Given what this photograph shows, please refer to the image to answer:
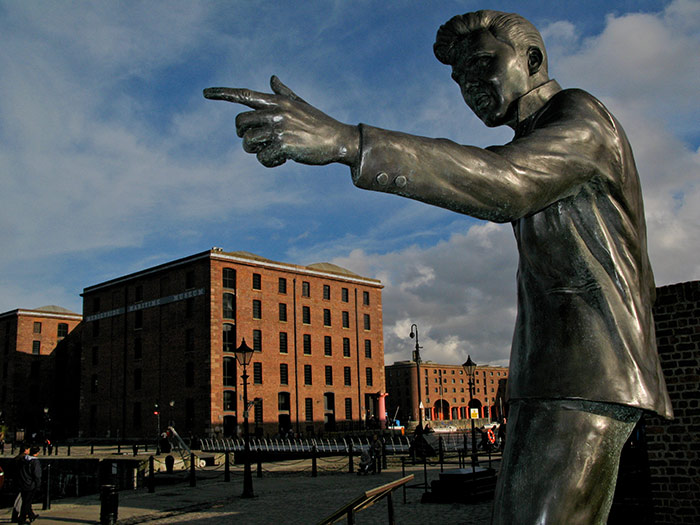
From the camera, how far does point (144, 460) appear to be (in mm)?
24156

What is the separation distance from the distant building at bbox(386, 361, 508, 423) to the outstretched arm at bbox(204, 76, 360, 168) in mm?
117377

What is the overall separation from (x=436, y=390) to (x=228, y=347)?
79.2 m

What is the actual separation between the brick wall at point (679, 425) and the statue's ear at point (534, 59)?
23.3ft

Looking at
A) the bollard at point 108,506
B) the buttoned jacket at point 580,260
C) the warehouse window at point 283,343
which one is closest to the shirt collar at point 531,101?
the buttoned jacket at point 580,260

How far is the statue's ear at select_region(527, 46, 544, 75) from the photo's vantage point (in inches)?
83.7

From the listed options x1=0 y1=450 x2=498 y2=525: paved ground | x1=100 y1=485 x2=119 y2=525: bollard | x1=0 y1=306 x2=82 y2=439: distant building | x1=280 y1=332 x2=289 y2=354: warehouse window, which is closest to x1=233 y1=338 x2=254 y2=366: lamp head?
x1=0 y1=450 x2=498 y2=525: paved ground

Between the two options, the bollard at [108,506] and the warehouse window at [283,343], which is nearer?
the bollard at [108,506]

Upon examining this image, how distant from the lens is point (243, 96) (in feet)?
4.90

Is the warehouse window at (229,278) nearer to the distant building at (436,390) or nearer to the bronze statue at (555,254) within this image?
the bronze statue at (555,254)

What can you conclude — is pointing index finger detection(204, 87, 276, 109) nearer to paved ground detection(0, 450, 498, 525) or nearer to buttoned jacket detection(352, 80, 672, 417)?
buttoned jacket detection(352, 80, 672, 417)

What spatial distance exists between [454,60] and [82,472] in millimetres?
31451

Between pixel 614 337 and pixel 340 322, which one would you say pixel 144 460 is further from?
pixel 340 322

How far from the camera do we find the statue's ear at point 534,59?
6.98 feet

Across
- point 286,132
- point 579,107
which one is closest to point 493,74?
point 579,107
